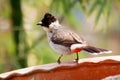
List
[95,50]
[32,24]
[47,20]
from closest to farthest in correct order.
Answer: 1. [95,50]
2. [47,20]
3. [32,24]

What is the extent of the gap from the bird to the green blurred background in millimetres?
872

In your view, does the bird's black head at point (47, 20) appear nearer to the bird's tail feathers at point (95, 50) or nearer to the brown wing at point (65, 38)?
the brown wing at point (65, 38)

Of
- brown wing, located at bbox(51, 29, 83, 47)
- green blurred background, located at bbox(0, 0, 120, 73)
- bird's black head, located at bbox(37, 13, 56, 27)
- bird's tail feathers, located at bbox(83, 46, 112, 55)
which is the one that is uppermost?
bird's black head, located at bbox(37, 13, 56, 27)

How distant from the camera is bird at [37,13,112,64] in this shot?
1396mm

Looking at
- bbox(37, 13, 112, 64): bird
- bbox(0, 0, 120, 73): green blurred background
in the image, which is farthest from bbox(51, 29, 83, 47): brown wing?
bbox(0, 0, 120, 73): green blurred background

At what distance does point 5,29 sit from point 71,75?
1.47 m

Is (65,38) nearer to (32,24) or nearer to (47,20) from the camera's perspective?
(47,20)

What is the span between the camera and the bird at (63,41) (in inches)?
54.9

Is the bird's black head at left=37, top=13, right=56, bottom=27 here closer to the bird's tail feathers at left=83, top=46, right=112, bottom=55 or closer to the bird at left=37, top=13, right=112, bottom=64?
the bird at left=37, top=13, right=112, bottom=64

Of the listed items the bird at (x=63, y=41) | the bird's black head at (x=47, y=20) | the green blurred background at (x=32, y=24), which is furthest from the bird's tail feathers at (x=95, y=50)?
the green blurred background at (x=32, y=24)

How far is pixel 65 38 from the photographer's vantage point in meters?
1.44

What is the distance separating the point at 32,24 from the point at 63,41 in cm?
126

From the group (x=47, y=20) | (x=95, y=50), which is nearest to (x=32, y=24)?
(x=47, y=20)

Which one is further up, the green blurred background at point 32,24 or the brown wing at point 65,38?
the brown wing at point 65,38
